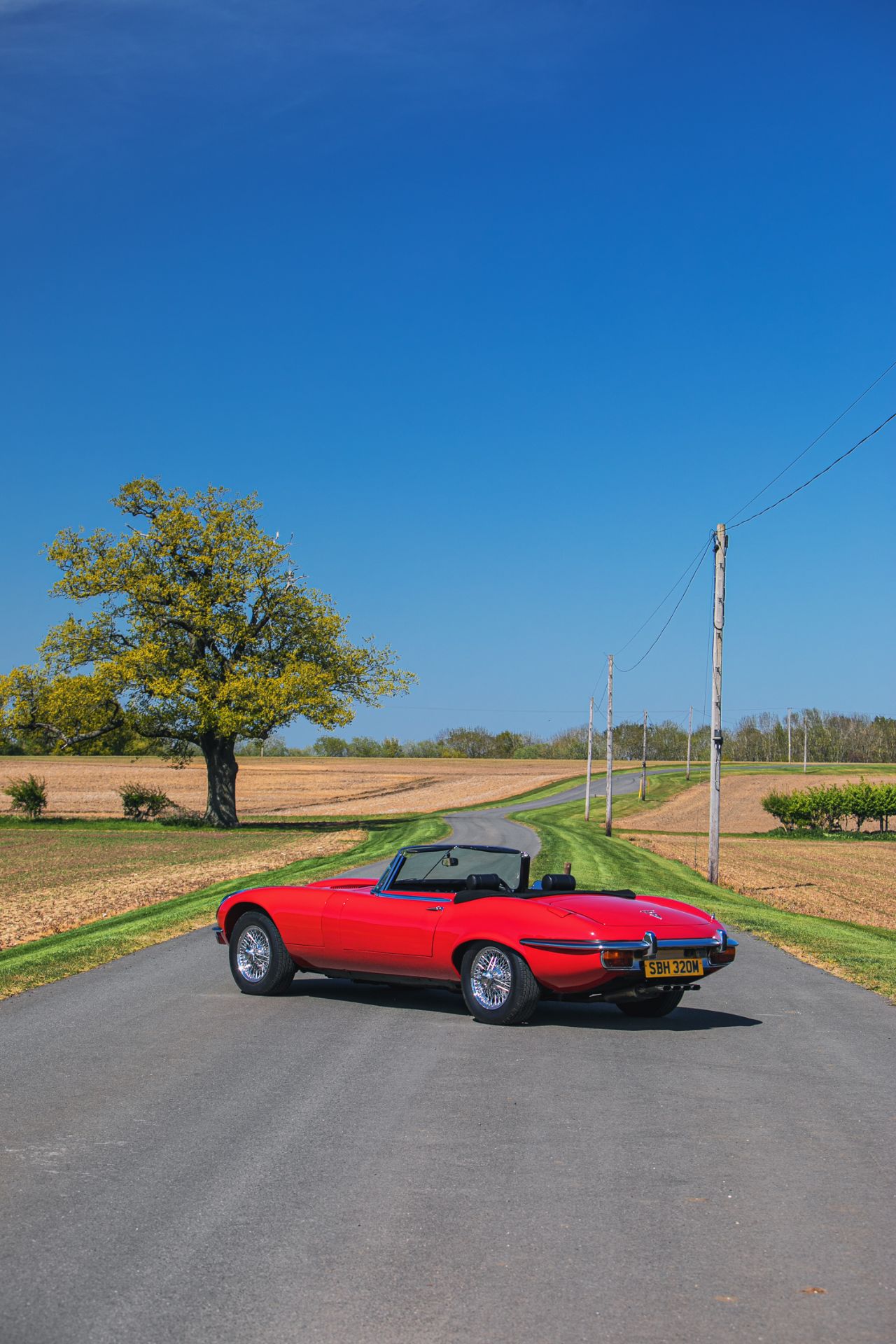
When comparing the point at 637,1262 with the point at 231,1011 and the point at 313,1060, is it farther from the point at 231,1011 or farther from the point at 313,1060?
the point at 231,1011

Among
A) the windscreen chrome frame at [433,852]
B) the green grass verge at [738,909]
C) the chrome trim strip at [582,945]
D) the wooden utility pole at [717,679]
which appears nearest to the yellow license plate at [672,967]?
the chrome trim strip at [582,945]

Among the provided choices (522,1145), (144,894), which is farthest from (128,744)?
(522,1145)

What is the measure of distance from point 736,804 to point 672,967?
7557cm

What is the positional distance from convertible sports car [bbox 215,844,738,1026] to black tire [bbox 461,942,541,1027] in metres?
0.01

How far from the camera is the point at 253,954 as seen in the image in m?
11.1

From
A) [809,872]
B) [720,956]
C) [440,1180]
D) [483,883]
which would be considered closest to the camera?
[440,1180]

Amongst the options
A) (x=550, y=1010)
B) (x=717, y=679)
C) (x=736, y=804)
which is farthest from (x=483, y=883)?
(x=736, y=804)

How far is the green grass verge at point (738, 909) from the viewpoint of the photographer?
14062 millimetres

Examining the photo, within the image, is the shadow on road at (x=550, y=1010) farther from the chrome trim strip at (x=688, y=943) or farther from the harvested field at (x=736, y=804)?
the harvested field at (x=736, y=804)

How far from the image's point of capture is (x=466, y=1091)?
751 cm

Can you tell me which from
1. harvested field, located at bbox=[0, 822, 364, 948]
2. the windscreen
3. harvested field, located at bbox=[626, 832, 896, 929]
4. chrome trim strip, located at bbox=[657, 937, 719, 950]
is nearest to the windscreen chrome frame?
the windscreen

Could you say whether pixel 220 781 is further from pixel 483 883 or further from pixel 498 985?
pixel 498 985

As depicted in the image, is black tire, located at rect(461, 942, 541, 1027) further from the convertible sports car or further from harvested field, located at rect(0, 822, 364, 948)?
harvested field, located at rect(0, 822, 364, 948)

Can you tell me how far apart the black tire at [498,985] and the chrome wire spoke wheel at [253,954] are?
79.9 inches
